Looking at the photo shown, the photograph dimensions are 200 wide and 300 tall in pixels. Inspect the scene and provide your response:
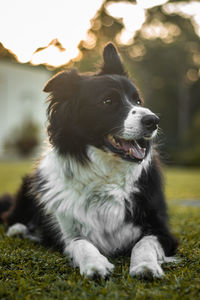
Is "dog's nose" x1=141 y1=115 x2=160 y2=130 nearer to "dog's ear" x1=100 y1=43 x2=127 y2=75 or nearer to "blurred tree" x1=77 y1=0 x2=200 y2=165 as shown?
"dog's ear" x1=100 y1=43 x2=127 y2=75

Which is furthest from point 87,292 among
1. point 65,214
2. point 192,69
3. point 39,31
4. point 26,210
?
point 192,69

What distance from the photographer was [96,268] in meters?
2.49

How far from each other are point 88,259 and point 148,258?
0.46m

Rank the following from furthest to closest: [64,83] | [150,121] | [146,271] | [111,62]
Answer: [111,62], [64,83], [150,121], [146,271]

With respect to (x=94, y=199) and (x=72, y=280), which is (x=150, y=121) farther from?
(x=72, y=280)

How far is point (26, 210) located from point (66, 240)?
1310 mm

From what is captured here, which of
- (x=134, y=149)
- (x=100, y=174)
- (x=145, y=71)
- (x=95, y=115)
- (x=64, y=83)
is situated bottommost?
(x=145, y=71)

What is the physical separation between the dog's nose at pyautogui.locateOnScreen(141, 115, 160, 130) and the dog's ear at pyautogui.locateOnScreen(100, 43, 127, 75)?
1048mm

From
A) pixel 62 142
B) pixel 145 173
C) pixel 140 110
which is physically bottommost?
pixel 145 173

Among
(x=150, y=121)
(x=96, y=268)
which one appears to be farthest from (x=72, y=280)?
→ (x=150, y=121)

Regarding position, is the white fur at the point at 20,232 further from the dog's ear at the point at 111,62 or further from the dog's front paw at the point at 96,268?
the dog's ear at the point at 111,62

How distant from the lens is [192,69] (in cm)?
3544

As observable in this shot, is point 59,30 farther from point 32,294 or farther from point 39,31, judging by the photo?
point 32,294

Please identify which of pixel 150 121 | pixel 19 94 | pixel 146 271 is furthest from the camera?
pixel 19 94
